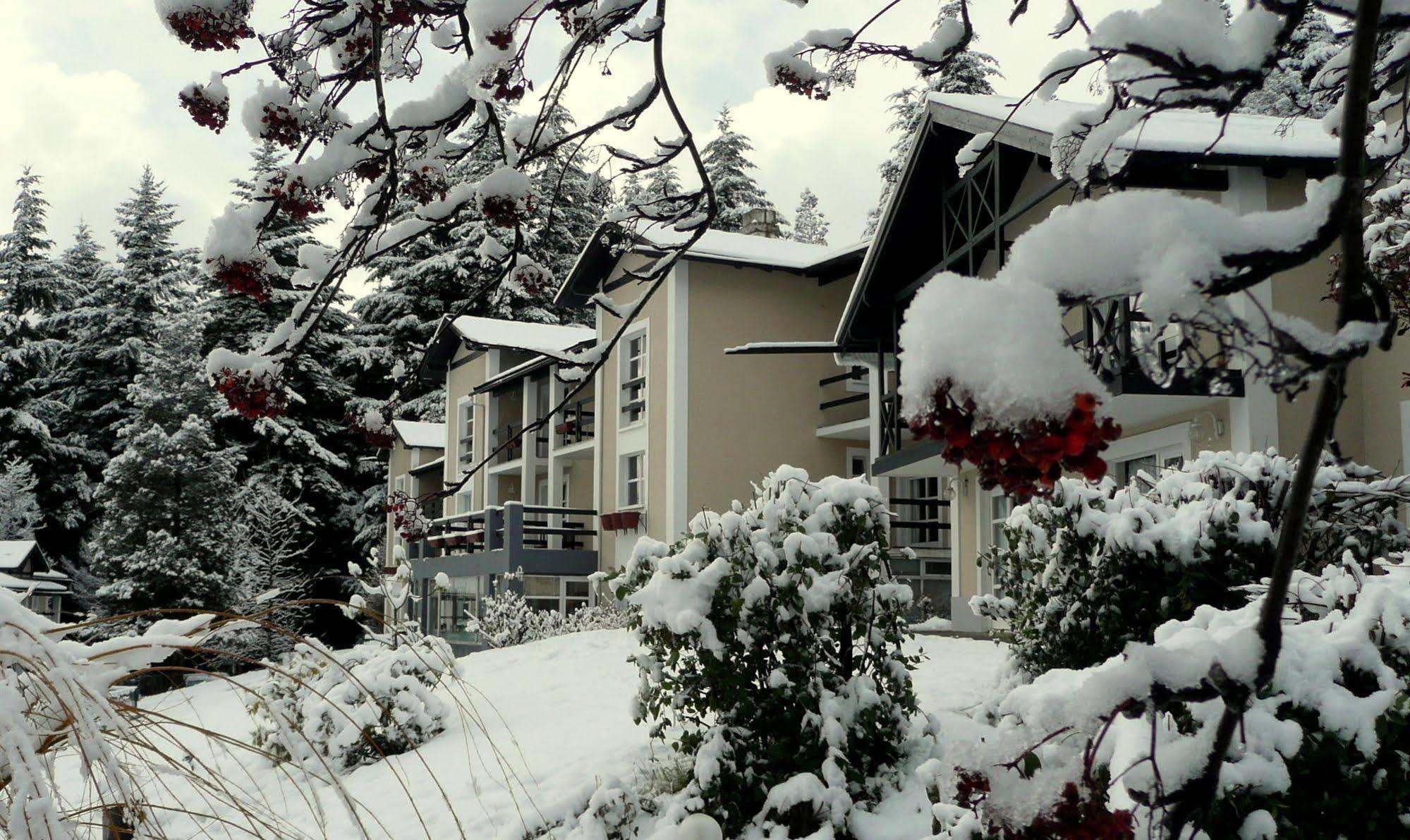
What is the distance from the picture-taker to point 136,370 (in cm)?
3222

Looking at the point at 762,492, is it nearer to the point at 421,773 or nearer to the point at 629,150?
the point at 629,150

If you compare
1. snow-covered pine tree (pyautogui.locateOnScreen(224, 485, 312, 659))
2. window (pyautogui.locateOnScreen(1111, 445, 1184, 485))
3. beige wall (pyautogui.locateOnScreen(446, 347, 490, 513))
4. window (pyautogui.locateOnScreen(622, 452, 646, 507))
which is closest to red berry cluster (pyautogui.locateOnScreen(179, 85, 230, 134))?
window (pyautogui.locateOnScreen(1111, 445, 1184, 485))

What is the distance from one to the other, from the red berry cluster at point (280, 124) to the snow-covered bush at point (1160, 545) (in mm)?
3373

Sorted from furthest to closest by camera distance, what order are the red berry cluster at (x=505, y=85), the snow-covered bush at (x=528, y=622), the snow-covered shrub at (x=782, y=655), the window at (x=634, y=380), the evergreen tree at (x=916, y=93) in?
1. the evergreen tree at (x=916, y=93)
2. the window at (x=634, y=380)
3. the snow-covered bush at (x=528, y=622)
4. the snow-covered shrub at (x=782, y=655)
5. the red berry cluster at (x=505, y=85)

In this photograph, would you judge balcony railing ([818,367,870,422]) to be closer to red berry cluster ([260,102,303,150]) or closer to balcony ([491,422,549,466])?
balcony ([491,422,549,466])

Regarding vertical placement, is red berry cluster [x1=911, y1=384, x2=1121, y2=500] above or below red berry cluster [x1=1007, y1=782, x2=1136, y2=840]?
above

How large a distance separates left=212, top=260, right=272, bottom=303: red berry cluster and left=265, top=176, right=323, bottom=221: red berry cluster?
17 centimetres

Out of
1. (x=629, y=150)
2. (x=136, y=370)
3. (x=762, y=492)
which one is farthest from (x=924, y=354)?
(x=136, y=370)

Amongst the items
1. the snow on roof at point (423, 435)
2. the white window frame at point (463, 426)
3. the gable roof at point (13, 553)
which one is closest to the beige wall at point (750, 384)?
the white window frame at point (463, 426)

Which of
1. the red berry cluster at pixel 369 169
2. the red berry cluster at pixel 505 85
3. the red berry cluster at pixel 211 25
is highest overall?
the red berry cluster at pixel 211 25

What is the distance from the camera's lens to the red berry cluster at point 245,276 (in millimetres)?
2896

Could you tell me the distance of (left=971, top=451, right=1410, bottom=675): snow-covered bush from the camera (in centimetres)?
510

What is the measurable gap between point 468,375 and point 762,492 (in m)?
21.9

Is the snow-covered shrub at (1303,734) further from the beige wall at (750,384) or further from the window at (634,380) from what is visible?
the window at (634,380)
